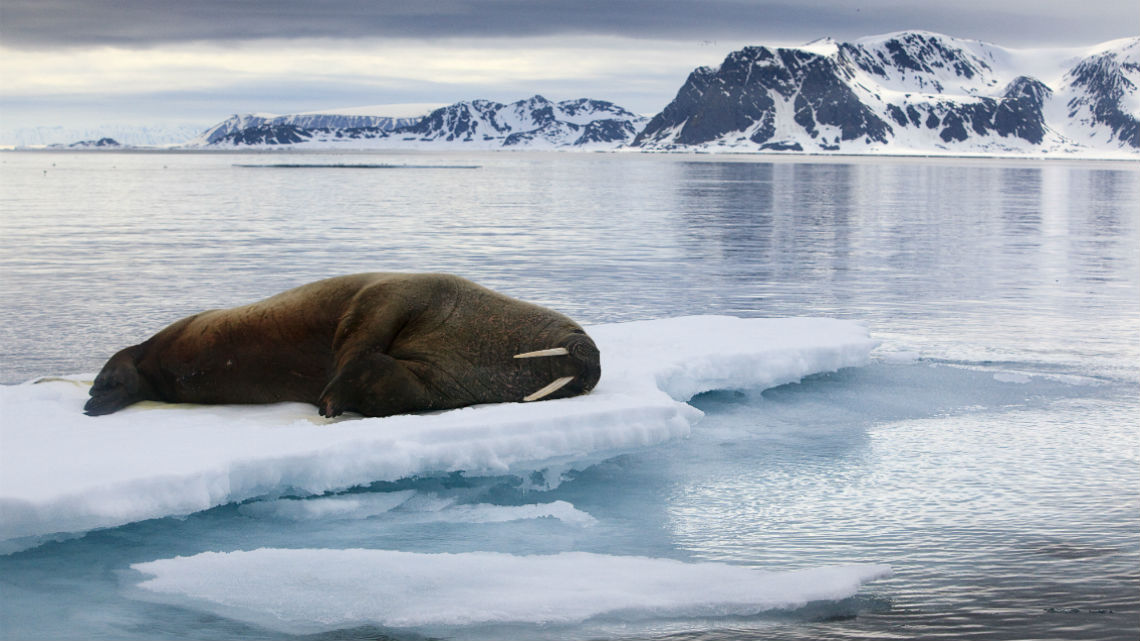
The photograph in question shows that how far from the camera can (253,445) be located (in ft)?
19.8

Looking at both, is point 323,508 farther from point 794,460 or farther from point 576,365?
point 794,460

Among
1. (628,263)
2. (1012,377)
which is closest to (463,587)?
(1012,377)

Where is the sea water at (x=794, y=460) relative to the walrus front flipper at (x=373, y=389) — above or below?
below

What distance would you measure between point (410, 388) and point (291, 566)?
2276 millimetres

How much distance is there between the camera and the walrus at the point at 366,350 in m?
7.34

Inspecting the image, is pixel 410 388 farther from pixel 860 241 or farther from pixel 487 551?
pixel 860 241

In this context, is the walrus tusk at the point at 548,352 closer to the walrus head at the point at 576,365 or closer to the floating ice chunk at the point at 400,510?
the walrus head at the point at 576,365

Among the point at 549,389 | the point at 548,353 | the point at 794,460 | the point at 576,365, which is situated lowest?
the point at 794,460

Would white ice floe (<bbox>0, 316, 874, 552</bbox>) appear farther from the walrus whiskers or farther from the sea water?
the walrus whiskers

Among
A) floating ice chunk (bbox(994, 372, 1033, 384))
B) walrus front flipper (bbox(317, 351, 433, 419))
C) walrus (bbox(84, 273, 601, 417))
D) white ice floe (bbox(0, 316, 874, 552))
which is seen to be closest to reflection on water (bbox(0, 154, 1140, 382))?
floating ice chunk (bbox(994, 372, 1033, 384))

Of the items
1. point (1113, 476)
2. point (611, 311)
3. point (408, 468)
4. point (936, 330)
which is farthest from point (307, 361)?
point (936, 330)

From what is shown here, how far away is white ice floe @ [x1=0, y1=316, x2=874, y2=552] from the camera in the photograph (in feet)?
17.4

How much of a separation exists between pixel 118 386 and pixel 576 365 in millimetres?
3179

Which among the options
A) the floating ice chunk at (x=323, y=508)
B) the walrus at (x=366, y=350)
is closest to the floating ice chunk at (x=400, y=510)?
the floating ice chunk at (x=323, y=508)
